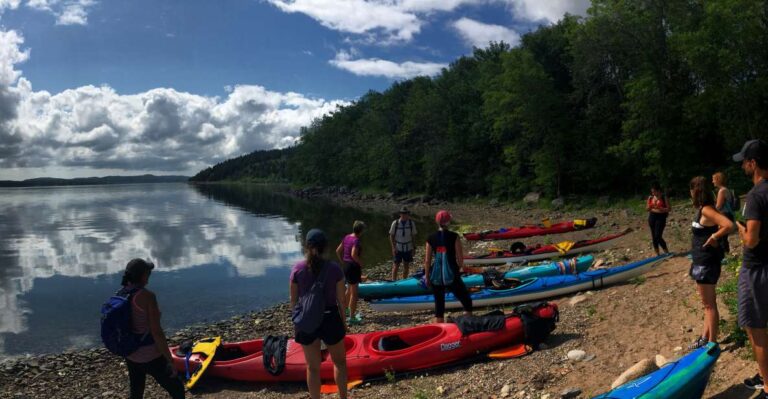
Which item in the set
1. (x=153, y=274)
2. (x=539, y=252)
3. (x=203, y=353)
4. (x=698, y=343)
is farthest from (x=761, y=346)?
(x=153, y=274)

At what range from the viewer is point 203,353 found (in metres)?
8.12

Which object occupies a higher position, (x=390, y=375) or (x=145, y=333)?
(x=145, y=333)

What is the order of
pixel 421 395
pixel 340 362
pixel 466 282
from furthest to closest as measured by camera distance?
pixel 466 282
pixel 421 395
pixel 340 362

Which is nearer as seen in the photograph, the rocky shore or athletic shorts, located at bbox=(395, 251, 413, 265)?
the rocky shore

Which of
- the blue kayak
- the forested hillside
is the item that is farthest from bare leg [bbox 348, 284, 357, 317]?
the forested hillside

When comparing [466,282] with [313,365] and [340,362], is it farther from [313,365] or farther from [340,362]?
[313,365]

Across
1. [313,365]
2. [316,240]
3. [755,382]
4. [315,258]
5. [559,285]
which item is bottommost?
[559,285]

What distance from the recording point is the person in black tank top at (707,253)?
5.14 metres

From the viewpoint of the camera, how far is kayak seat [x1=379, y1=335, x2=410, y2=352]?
25.1 ft

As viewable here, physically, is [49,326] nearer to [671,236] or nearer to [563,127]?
[671,236]

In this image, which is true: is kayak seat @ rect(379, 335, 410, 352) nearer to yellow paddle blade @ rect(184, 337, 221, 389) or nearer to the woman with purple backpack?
the woman with purple backpack

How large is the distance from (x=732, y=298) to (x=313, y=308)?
574cm

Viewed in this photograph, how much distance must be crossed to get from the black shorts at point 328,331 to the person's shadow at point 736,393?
376cm

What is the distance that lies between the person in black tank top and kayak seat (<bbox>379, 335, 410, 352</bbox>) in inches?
165
